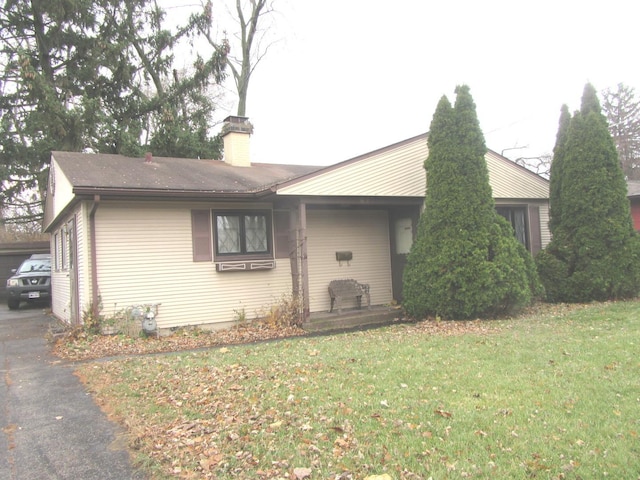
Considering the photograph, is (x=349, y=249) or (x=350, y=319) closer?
(x=350, y=319)

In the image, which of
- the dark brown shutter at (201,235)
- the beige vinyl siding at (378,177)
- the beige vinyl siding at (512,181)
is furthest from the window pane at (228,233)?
the beige vinyl siding at (512,181)

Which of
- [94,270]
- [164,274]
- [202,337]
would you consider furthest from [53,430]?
[164,274]

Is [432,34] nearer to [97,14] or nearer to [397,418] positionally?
[397,418]

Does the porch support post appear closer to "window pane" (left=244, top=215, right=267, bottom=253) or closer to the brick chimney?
"window pane" (left=244, top=215, right=267, bottom=253)

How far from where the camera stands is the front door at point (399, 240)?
1152 cm

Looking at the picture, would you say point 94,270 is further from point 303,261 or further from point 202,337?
point 303,261

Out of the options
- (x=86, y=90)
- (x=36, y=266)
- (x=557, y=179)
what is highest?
(x=86, y=90)

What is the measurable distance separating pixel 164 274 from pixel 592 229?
9195mm

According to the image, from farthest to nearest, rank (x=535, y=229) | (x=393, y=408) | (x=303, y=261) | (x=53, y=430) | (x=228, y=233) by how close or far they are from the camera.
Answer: (x=535, y=229)
(x=228, y=233)
(x=303, y=261)
(x=53, y=430)
(x=393, y=408)

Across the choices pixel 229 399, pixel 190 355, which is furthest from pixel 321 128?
pixel 229 399

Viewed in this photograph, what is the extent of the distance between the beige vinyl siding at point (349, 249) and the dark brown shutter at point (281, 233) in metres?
0.64

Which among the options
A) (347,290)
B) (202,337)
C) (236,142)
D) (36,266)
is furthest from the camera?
(36,266)

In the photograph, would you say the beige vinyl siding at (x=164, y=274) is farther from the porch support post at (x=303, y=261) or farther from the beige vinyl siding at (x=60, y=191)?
the beige vinyl siding at (x=60, y=191)

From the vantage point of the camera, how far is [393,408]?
4.08 meters
